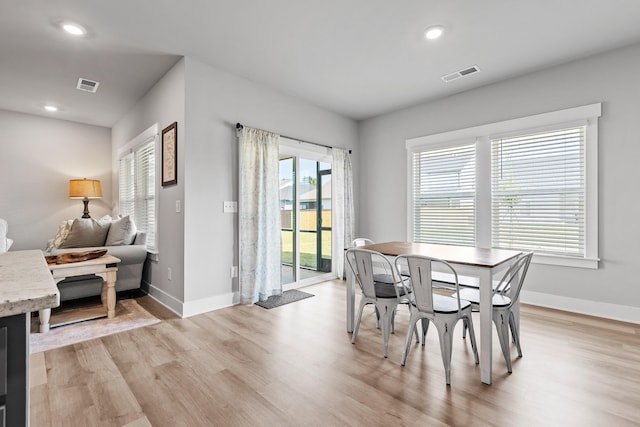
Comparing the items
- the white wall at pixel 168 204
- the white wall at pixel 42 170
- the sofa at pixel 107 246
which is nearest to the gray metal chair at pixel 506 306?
the white wall at pixel 168 204

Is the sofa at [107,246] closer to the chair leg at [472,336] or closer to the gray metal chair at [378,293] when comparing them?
the gray metal chair at [378,293]

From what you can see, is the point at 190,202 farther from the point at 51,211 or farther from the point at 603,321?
the point at 603,321

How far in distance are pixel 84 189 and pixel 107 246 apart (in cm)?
183

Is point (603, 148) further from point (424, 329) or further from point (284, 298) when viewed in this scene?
point (284, 298)

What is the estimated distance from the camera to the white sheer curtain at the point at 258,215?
142 inches

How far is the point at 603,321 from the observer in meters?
3.02

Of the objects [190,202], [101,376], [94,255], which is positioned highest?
[190,202]

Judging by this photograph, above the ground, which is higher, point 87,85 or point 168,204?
point 87,85

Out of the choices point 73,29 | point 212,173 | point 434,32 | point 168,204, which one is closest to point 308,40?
point 434,32

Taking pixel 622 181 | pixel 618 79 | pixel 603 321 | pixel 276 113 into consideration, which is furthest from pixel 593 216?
pixel 276 113

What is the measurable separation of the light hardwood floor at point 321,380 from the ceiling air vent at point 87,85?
10.3 feet

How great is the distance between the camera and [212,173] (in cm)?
344

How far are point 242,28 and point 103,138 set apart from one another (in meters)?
4.59

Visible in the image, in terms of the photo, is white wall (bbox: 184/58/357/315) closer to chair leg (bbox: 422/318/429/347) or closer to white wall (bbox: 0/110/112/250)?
chair leg (bbox: 422/318/429/347)
